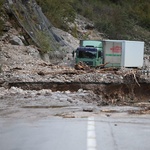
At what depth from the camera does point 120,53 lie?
5494cm

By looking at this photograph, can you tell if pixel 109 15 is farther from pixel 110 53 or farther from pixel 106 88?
pixel 106 88

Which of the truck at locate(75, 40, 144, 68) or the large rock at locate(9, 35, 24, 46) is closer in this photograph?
the truck at locate(75, 40, 144, 68)

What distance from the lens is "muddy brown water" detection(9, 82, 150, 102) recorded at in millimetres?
33656

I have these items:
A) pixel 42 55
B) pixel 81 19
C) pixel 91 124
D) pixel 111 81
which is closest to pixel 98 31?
pixel 81 19

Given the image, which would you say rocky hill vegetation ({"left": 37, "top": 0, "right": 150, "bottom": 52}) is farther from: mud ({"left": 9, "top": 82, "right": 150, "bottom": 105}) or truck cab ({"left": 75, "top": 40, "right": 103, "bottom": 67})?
mud ({"left": 9, "top": 82, "right": 150, "bottom": 105})

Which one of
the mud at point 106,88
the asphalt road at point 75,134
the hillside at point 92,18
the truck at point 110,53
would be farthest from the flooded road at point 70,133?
the hillside at point 92,18

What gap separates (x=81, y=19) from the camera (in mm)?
90812

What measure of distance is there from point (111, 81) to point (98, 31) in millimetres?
53455

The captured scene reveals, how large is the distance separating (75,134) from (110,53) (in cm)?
4176

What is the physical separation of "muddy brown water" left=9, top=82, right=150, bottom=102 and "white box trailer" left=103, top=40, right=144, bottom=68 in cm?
1869

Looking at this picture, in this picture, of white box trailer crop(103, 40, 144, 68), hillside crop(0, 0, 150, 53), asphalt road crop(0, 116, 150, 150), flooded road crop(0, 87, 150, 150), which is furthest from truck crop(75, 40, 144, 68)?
asphalt road crop(0, 116, 150, 150)

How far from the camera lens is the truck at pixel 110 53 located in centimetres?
5075

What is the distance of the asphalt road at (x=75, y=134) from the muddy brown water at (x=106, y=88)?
16.5 metres

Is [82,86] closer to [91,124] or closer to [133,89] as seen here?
[133,89]
